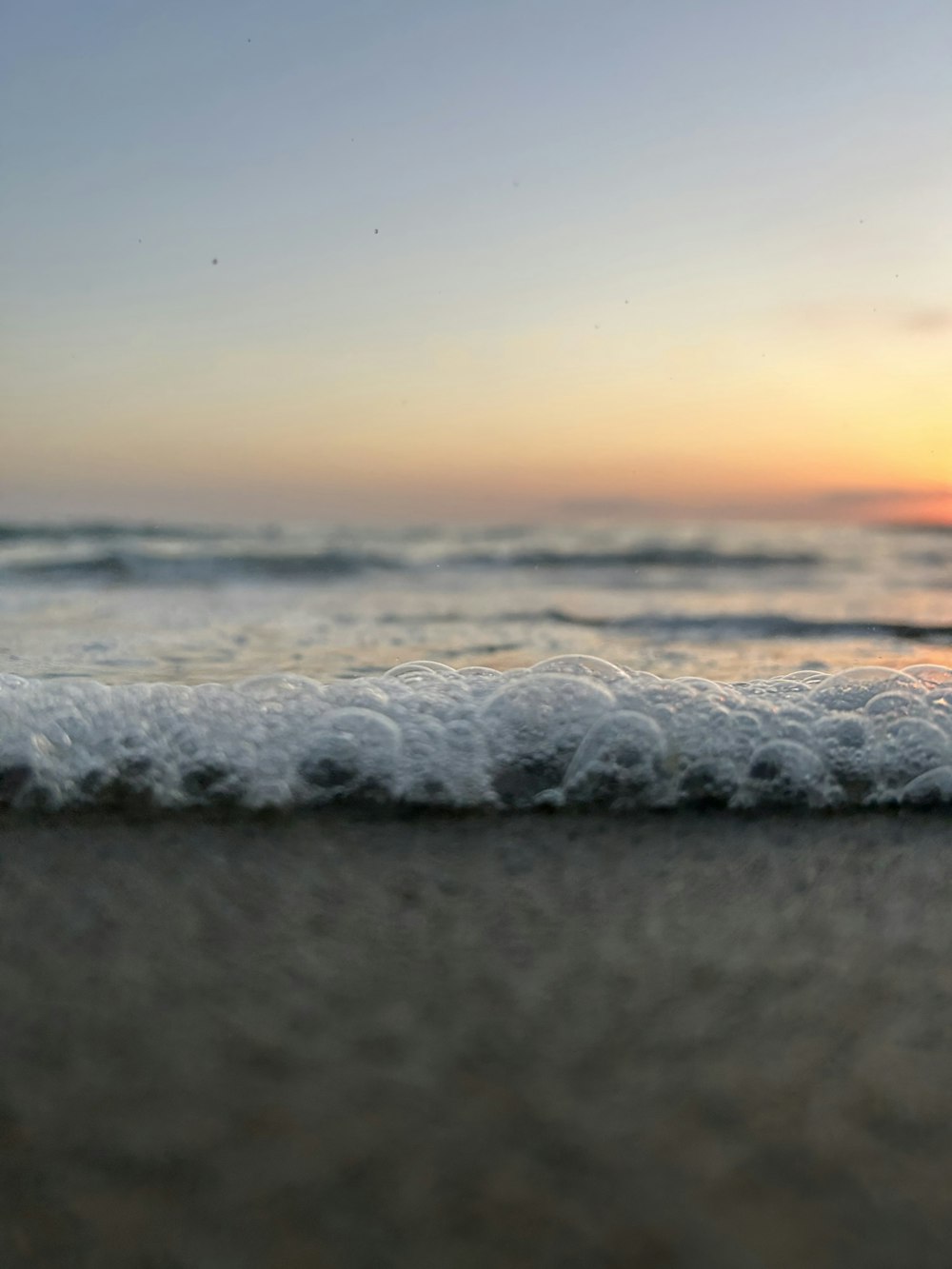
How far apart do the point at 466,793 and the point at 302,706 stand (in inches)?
13.8

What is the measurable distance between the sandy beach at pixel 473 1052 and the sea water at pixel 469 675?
21 cm

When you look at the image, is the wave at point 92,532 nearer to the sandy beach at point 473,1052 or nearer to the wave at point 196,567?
the wave at point 196,567

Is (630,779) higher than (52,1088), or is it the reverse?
(630,779)

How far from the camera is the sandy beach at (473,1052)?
724mm

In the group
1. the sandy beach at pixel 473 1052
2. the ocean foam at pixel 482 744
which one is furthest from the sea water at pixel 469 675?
the sandy beach at pixel 473 1052

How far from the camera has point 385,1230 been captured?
714 millimetres

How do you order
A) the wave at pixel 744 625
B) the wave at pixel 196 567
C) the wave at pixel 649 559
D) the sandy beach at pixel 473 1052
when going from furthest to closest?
the wave at pixel 649 559
the wave at pixel 196 567
the wave at pixel 744 625
the sandy beach at pixel 473 1052

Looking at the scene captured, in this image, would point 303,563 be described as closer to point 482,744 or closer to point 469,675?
point 469,675

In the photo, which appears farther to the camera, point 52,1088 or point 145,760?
point 145,760

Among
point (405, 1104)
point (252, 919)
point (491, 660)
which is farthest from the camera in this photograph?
point (491, 660)

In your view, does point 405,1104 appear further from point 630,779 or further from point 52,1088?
point 630,779

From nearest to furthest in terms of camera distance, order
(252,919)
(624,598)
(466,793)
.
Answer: (252,919) → (466,793) → (624,598)

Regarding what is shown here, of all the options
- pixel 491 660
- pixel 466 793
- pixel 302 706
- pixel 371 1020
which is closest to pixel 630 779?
pixel 466 793

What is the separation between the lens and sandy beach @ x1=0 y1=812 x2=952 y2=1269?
0.72 metres
